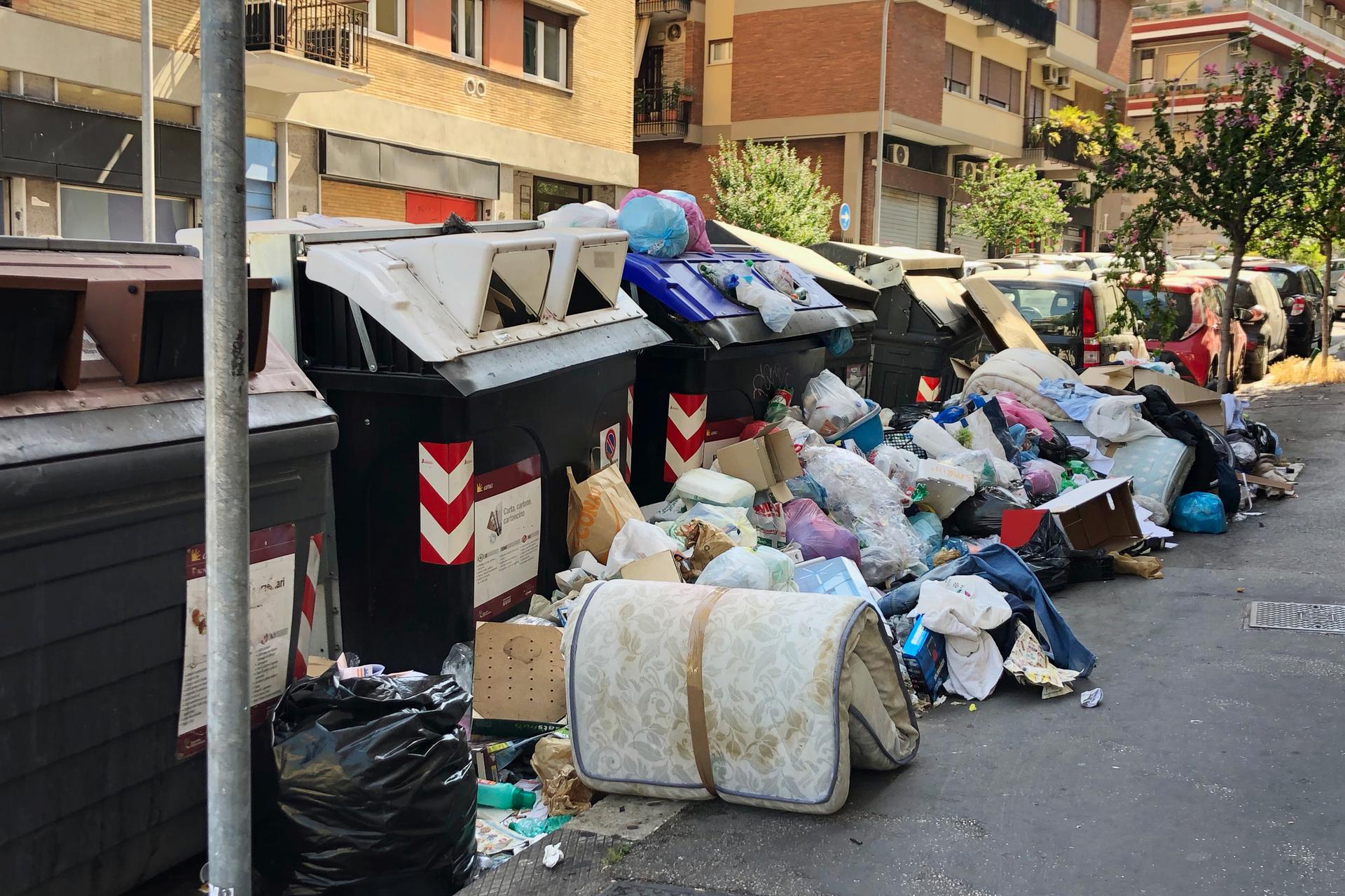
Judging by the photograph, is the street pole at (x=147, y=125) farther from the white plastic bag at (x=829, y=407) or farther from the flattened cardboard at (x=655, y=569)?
the flattened cardboard at (x=655, y=569)

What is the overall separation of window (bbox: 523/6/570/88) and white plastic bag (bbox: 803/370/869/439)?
16766mm

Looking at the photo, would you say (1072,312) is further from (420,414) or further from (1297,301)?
(1297,301)

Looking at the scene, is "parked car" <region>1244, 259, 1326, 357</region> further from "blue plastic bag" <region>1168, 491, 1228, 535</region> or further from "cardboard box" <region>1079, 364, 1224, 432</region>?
"blue plastic bag" <region>1168, 491, 1228, 535</region>

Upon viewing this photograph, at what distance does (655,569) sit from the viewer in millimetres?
5090

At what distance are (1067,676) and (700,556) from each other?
60.8 inches

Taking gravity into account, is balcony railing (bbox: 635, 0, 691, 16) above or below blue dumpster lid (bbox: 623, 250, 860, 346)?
above

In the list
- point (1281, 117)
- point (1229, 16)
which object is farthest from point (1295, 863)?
point (1229, 16)

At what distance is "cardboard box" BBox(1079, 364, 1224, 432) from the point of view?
9.98 meters

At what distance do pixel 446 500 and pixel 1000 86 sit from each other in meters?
36.8

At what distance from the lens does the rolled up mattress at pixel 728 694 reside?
368cm

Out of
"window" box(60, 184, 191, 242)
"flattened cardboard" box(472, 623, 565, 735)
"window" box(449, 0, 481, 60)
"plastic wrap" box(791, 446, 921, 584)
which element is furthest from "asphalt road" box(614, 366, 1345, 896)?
"window" box(449, 0, 481, 60)

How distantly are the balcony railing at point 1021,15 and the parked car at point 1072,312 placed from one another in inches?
933

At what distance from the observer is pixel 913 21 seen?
1298 inches

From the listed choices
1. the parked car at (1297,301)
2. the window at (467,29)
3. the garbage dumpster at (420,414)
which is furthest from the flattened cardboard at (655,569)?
the window at (467,29)
